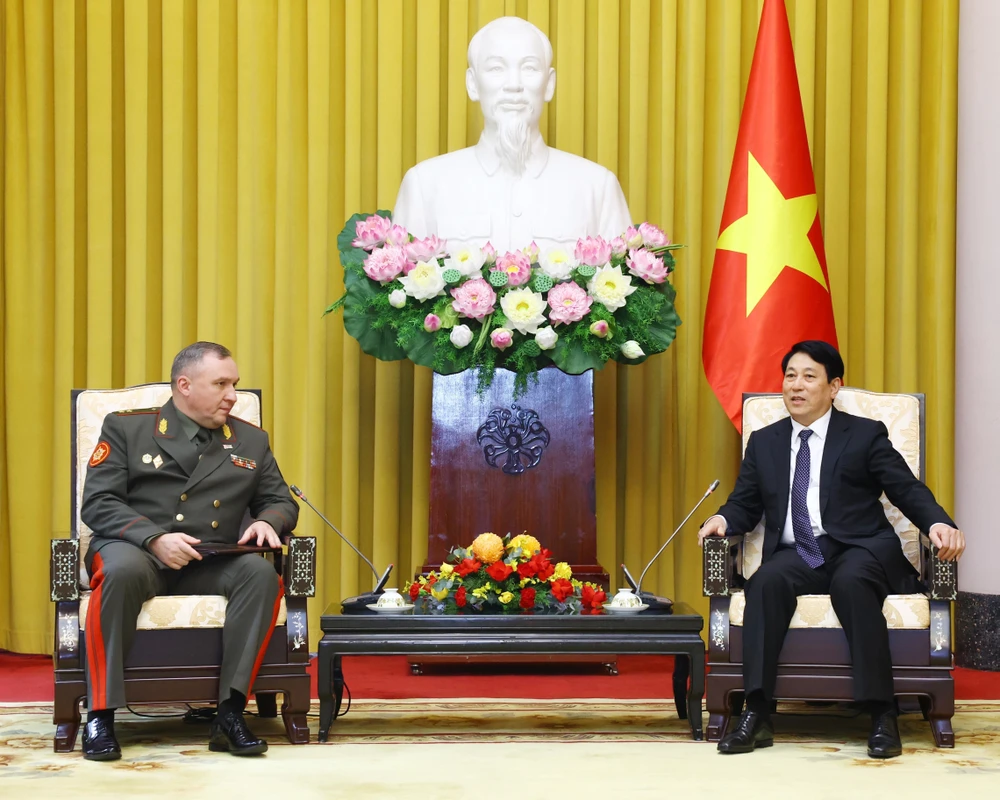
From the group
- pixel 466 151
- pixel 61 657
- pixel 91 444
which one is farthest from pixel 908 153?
pixel 61 657

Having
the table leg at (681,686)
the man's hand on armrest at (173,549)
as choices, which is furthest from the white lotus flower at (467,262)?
the table leg at (681,686)

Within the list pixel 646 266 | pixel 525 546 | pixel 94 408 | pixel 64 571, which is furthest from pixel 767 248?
pixel 64 571

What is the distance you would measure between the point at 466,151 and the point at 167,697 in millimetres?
2237

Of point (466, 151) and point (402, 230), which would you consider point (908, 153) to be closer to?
point (466, 151)

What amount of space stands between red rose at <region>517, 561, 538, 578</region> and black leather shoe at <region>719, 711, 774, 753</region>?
66cm

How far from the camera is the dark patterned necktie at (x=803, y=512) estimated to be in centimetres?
366

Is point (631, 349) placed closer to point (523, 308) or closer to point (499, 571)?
point (523, 308)

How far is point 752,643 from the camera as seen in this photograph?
3.38 metres

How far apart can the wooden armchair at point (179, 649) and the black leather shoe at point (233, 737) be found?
0.10 m

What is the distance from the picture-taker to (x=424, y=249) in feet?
13.5

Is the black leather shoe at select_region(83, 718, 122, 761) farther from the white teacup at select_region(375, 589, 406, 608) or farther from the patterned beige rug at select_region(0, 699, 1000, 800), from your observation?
the white teacup at select_region(375, 589, 406, 608)

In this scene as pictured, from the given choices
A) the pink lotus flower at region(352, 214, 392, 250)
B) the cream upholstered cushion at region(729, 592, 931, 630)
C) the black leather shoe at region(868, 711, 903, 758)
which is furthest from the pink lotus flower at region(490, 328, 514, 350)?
the black leather shoe at region(868, 711, 903, 758)

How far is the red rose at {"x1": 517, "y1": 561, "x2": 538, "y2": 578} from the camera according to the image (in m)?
3.57

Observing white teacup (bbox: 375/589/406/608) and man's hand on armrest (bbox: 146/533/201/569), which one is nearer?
man's hand on armrest (bbox: 146/533/201/569)
